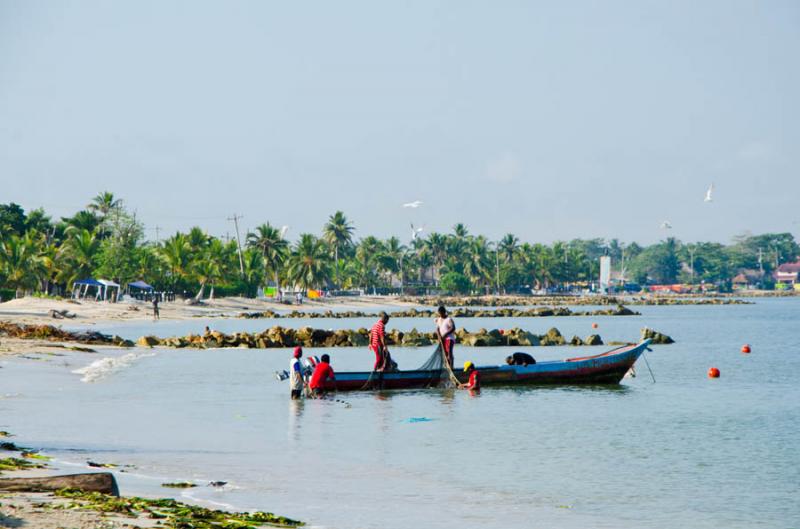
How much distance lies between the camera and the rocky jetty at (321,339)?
52.8 m

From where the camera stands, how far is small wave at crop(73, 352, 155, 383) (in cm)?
3362

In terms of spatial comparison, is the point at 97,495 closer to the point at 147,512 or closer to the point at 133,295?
the point at 147,512

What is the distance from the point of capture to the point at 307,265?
151875mm

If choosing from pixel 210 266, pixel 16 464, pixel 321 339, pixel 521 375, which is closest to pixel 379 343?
pixel 521 375

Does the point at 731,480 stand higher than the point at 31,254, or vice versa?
the point at 31,254

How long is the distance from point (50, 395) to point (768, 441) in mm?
19076

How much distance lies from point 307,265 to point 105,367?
115m

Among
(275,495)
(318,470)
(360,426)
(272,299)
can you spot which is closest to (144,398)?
(360,426)

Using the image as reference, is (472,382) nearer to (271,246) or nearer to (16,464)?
(16,464)

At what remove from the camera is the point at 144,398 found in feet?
92.8

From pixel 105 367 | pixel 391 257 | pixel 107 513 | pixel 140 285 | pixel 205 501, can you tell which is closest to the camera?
pixel 107 513

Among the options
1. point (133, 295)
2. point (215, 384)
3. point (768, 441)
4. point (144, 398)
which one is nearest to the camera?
point (768, 441)

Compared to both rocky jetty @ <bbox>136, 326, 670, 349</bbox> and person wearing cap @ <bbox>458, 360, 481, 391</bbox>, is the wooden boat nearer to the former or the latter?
person wearing cap @ <bbox>458, 360, 481, 391</bbox>

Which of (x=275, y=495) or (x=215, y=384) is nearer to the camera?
(x=275, y=495)
